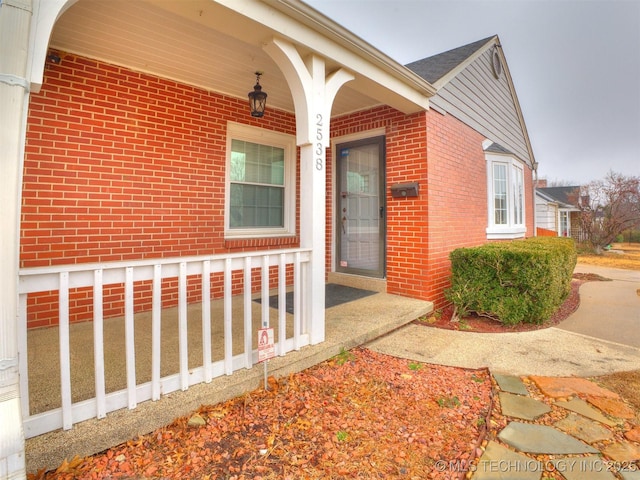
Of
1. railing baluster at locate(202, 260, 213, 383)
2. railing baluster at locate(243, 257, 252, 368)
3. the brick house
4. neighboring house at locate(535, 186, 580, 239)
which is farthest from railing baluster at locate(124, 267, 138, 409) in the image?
neighboring house at locate(535, 186, 580, 239)

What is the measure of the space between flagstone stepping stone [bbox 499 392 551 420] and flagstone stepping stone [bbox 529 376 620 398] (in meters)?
0.21

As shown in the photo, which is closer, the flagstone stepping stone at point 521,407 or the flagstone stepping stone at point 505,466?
the flagstone stepping stone at point 505,466

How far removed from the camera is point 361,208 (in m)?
5.19

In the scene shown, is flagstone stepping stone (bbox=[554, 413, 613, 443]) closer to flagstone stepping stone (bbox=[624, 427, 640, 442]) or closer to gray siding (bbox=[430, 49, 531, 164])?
flagstone stepping stone (bbox=[624, 427, 640, 442])

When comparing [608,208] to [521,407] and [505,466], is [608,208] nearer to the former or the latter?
[521,407]

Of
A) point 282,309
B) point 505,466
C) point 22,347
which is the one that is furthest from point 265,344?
point 505,466

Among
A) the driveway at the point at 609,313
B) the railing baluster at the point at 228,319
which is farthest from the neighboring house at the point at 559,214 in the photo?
the railing baluster at the point at 228,319

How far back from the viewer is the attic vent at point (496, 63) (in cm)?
697

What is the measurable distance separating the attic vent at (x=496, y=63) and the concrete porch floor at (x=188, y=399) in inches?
252

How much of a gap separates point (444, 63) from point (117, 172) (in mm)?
5570

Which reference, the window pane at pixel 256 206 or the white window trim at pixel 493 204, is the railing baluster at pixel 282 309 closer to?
the window pane at pixel 256 206

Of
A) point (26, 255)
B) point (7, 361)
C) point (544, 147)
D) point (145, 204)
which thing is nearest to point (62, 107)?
point (145, 204)

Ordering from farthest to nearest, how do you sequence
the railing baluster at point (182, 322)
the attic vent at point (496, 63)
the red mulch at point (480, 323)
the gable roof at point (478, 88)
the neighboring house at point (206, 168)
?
1. the attic vent at point (496, 63)
2. the gable roof at point (478, 88)
3. the red mulch at point (480, 323)
4. the railing baluster at point (182, 322)
5. the neighboring house at point (206, 168)

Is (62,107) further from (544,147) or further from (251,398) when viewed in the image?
(544,147)
